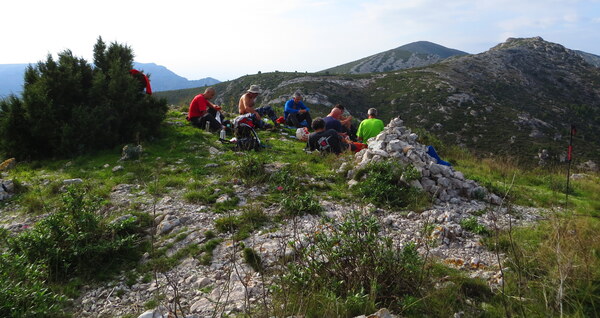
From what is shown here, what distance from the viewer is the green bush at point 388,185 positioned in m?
6.36

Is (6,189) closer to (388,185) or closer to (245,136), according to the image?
(245,136)

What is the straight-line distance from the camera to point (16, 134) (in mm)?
9078

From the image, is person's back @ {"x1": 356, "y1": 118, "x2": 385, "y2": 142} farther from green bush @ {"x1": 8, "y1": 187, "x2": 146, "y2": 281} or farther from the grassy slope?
green bush @ {"x1": 8, "y1": 187, "x2": 146, "y2": 281}

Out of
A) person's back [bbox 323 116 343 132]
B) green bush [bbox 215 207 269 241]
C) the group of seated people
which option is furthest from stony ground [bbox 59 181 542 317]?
person's back [bbox 323 116 343 132]

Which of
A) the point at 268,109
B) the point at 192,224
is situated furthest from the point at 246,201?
the point at 268,109

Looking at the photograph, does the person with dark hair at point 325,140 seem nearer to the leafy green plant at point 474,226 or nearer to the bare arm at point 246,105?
the bare arm at point 246,105

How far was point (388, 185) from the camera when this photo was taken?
21.7ft

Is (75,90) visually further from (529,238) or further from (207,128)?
(529,238)

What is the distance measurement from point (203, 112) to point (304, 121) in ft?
14.3

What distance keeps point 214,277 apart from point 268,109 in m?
11.1

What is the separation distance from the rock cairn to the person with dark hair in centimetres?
141

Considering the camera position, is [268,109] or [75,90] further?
[268,109]

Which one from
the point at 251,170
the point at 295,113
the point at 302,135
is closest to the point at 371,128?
the point at 302,135

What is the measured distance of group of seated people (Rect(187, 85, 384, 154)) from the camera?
31.8 ft
